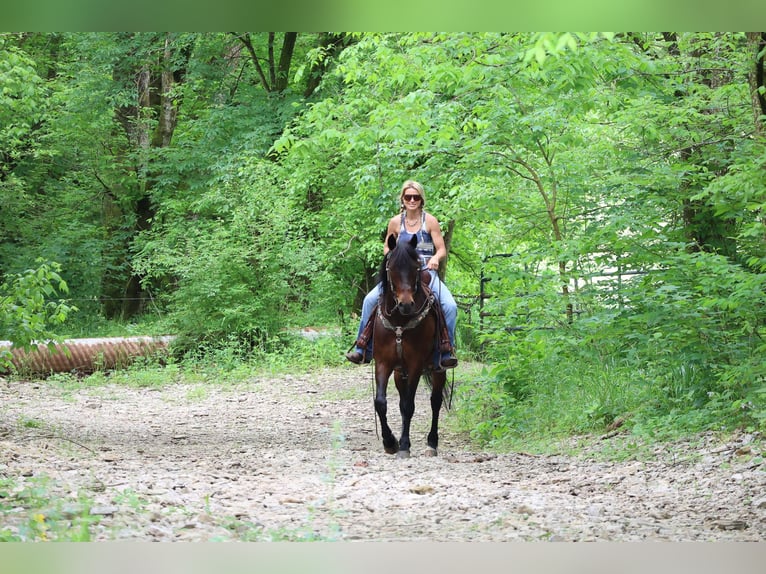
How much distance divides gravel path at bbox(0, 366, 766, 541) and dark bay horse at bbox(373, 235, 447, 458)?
0.47 metres

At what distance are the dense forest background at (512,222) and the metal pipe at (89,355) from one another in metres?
0.35

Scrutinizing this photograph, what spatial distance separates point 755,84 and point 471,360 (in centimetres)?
676

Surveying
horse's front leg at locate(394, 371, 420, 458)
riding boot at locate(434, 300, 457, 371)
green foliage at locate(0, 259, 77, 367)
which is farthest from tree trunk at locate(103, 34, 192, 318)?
riding boot at locate(434, 300, 457, 371)

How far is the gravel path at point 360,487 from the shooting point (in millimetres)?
4469

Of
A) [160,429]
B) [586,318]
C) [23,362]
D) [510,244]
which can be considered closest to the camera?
[586,318]

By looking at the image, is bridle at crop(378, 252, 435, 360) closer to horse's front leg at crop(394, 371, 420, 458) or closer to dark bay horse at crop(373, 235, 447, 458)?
dark bay horse at crop(373, 235, 447, 458)

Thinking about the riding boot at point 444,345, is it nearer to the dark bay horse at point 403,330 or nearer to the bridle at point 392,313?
the dark bay horse at point 403,330

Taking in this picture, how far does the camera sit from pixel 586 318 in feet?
25.9

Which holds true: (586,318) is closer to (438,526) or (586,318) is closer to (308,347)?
(438,526)

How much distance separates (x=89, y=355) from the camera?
1347cm

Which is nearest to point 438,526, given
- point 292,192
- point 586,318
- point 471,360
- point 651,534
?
point 651,534

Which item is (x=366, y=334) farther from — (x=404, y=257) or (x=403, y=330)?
(x=404, y=257)

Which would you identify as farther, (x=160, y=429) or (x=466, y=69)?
(x=160, y=429)

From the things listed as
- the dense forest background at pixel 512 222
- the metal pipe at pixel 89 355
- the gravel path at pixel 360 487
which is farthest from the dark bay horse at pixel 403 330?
the metal pipe at pixel 89 355
